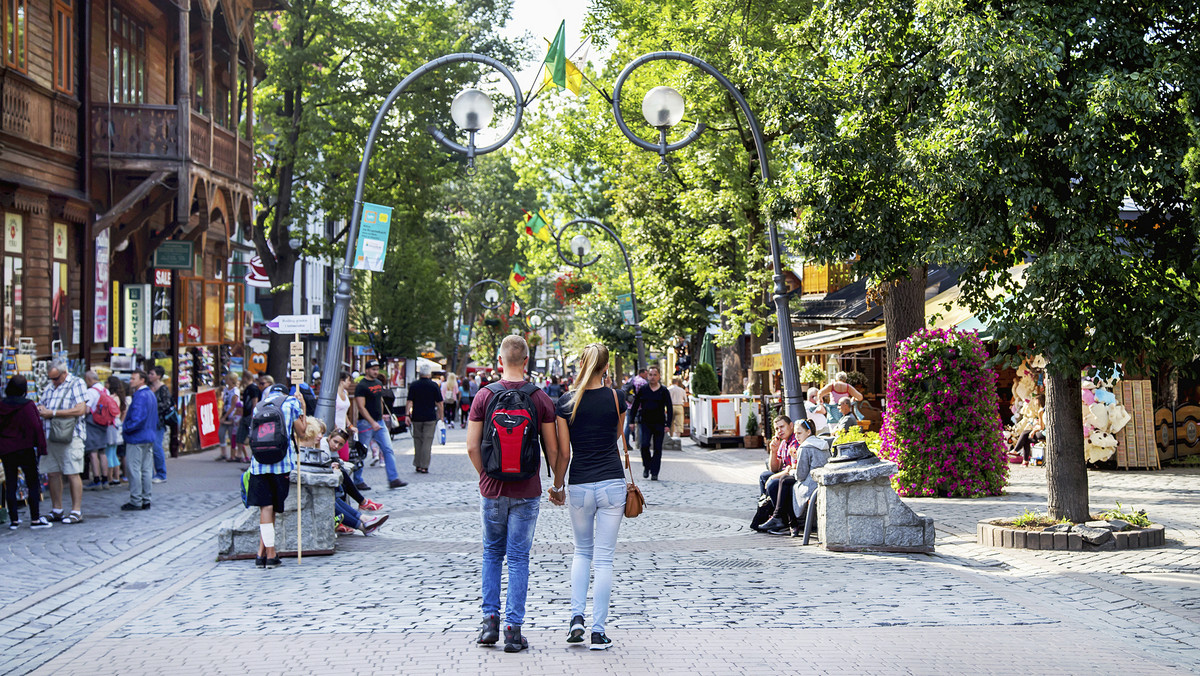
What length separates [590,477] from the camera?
7.12 meters

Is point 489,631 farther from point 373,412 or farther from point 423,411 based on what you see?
point 423,411

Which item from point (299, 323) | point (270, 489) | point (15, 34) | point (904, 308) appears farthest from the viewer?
point (15, 34)

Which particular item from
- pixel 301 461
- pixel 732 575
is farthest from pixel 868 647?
pixel 301 461

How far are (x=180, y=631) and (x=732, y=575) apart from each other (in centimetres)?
423

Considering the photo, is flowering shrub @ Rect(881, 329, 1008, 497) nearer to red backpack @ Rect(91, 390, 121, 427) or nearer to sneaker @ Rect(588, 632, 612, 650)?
sneaker @ Rect(588, 632, 612, 650)

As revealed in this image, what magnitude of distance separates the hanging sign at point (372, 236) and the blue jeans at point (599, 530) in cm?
757

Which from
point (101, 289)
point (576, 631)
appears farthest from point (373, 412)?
point (576, 631)

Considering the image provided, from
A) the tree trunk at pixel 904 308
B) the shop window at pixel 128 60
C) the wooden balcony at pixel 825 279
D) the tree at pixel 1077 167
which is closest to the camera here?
the tree at pixel 1077 167

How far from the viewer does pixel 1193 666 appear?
6574mm

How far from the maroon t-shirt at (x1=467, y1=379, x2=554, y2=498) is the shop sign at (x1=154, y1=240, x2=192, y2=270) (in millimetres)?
18678

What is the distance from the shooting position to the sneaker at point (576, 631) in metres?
7.00

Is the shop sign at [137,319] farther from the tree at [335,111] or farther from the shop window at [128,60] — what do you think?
the tree at [335,111]

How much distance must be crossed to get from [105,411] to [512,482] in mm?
11423

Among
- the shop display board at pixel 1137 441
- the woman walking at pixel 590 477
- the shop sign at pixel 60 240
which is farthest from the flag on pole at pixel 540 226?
the woman walking at pixel 590 477
